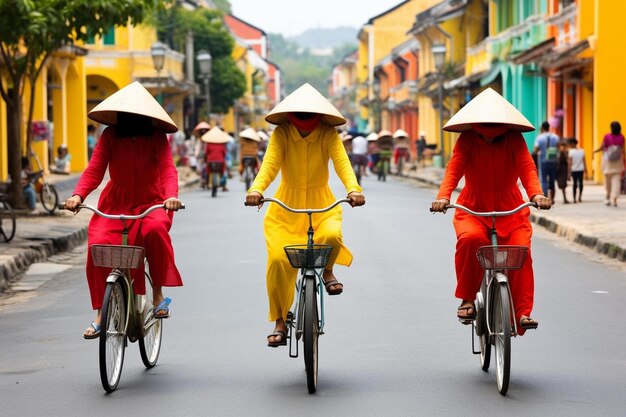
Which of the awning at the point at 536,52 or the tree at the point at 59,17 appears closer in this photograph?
the tree at the point at 59,17

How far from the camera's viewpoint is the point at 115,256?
7.41 m

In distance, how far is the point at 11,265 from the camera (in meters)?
14.3

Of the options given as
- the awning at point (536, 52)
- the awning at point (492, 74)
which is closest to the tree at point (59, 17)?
the awning at point (536, 52)

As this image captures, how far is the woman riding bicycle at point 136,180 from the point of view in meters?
7.94

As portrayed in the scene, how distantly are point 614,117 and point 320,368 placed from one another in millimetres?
23451

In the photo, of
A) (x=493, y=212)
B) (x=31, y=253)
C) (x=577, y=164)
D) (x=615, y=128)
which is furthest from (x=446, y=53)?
(x=493, y=212)

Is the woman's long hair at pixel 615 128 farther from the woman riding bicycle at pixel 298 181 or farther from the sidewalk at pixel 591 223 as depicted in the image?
the woman riding bicycle at pixel 298 181

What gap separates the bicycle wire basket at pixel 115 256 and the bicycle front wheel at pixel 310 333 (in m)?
1.04

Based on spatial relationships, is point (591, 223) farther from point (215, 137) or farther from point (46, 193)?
point (215, 137)

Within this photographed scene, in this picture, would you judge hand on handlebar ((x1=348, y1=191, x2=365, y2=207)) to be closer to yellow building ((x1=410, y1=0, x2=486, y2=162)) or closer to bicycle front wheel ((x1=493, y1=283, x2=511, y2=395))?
bicycle front wheel ((x1=493, y1=283, x2=511, y2=395))

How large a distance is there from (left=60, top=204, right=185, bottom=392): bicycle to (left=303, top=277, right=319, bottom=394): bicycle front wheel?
950mm

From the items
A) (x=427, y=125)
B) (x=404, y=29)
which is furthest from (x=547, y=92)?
(x=404, y=29)

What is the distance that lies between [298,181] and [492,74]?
35.2 metres

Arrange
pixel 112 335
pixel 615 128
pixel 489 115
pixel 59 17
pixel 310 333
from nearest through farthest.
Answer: pixel 310 333 → pixel 112 335 → pixel 489 115 → pixel 59 17 → pixel 615 128
